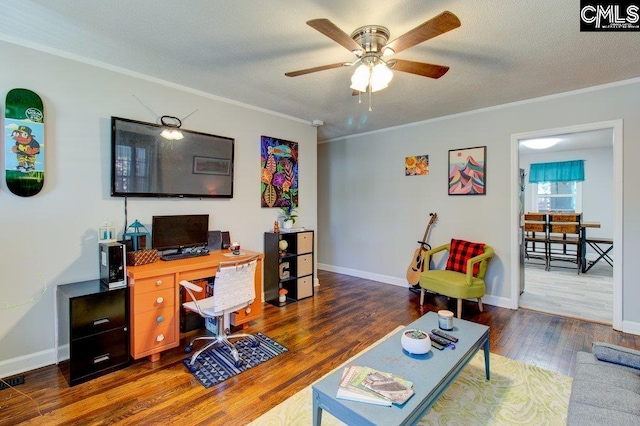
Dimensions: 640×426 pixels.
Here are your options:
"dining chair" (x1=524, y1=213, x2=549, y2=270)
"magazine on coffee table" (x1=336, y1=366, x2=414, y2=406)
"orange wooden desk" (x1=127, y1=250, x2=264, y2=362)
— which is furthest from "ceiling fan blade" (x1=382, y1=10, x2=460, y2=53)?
"dining chair" (x1=524, y1=213, x2=549, y2=270)

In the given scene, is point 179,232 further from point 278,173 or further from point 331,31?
point 331,31

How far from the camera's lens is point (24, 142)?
7.65ft

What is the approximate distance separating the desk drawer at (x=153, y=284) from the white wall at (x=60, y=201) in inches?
24.6

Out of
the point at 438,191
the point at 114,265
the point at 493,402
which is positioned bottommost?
the point at 493,402

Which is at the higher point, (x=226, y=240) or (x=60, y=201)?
(x=60, y=201)

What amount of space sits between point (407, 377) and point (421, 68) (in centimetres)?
202

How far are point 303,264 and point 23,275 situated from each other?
2796 mm

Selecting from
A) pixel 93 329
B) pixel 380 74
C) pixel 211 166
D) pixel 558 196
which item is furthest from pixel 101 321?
pixel 558 196

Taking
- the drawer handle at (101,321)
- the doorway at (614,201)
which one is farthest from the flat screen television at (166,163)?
the doorway at (614,201)

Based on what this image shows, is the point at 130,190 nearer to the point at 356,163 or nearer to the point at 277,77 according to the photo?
the point at 277,77

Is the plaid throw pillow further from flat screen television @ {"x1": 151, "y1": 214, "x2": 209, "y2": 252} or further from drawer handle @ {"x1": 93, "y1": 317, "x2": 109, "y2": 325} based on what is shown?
drawer handle @ {"x1": 93, "y1": 317, "x2": 109, "y2": 325}

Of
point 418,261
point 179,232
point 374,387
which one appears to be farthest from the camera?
point 418,261

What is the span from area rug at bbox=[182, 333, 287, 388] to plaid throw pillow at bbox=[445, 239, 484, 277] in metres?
2.55

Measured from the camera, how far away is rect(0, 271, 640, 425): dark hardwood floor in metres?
1.92
